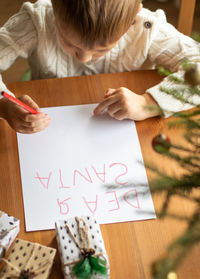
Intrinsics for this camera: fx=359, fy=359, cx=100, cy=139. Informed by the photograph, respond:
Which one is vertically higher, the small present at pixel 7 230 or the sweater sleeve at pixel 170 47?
the sweater sleeve at pixel 170 47

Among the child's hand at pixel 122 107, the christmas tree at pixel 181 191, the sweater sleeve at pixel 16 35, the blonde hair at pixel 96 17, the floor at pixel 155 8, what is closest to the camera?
the christmas tree at pixel 181 191

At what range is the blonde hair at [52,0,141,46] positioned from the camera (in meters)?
0.65

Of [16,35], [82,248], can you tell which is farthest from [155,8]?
[82,248]

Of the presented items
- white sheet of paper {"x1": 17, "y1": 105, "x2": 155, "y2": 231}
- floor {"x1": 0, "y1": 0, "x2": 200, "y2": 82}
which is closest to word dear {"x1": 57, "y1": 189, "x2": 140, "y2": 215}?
white sheet of paper {"x1": 17, "y1": 105, "x2": 155, "y2": 231}

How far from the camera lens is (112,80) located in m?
0.83

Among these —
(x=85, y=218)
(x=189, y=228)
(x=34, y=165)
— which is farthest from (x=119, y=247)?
(x=189, y=228)

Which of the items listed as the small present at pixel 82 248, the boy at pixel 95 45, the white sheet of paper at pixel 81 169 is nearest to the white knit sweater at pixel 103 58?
the boy at pixel 95 45

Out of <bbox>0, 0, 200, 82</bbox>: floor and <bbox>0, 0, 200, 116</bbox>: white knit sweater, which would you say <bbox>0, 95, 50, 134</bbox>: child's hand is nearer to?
<bbox>0, 0, 200, 116</bbox>: white knit sweater

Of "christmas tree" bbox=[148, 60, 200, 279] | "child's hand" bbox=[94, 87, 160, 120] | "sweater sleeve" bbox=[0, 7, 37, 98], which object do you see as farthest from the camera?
"sweater sleeve" bbox=[0, 7, 37, 98]

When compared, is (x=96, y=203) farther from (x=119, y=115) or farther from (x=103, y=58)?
(x=103, y=58)

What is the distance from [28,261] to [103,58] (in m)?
0.57

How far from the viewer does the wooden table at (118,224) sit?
612 millimetres

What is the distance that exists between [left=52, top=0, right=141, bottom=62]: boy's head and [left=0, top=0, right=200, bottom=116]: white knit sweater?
0.55 feet

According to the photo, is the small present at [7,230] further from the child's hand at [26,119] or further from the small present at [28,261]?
the child's hand at [26,119]
